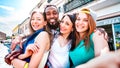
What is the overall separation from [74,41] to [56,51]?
0.10m

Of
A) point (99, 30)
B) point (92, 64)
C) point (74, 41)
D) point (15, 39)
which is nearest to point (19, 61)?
point (15, 39)

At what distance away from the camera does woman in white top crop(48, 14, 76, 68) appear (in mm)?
783

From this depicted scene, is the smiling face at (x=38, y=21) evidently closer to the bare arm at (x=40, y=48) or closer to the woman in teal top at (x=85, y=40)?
the bare arm at (x=40, y=48)

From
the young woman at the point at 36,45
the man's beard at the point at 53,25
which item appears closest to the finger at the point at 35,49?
the young woman at the point at 36,45

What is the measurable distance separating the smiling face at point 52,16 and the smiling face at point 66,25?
0.14 feet

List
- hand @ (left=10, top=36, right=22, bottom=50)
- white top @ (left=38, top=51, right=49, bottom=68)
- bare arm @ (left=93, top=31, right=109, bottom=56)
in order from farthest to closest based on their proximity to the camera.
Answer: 1. hand @ (left=10, top=36, right=22, bottom=50)
2. white top @ (left=38, top=51, right=49, bottom=68)
3. bare arm @ (left=93, top=31, right=109, bottom=56)

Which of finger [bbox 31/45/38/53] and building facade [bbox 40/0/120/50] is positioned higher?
building facade [bbox 40/0/120/50]

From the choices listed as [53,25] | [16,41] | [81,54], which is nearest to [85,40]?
[81,54]

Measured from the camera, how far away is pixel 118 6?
0.79m

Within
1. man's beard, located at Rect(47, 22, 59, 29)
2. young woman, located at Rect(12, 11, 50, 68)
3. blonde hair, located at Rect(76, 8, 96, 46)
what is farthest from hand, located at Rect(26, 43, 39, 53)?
blonde hair, located at Rect(76, 8, 96, 46)

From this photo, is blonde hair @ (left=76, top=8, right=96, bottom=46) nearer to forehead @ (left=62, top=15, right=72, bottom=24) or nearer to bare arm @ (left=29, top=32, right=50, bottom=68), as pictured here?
forehead @ (left=62, top=15, right=72, bottom=24)

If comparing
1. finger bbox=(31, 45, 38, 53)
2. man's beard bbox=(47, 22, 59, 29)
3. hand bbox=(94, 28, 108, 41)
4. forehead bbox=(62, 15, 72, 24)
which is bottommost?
finger bbox=(31, 45, 38, 53)

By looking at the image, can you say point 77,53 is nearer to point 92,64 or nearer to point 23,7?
point 92,64

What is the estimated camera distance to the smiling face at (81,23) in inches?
29.3
